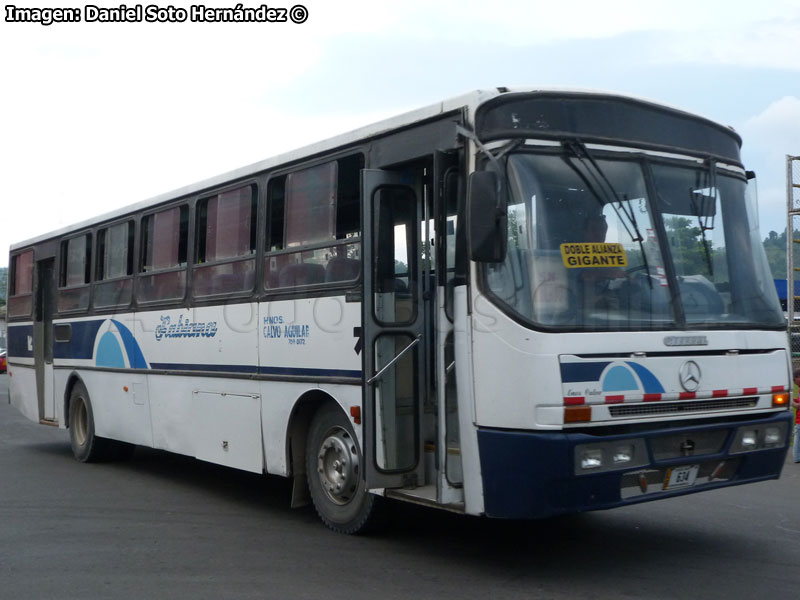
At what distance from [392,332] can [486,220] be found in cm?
142

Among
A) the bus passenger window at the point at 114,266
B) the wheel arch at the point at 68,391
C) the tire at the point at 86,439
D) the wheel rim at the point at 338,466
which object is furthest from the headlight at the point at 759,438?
the wheel arch at the point at 68,391

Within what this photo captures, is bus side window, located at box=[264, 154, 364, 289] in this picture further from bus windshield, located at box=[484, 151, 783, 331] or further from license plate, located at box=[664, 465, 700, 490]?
license plate, located at box=[664, 465, 700, 490]

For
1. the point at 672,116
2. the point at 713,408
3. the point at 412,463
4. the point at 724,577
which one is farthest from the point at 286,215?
the point at 724,577

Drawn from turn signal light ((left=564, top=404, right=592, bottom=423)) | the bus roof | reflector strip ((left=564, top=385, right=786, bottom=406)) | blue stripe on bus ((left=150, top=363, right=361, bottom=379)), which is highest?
the bus roof

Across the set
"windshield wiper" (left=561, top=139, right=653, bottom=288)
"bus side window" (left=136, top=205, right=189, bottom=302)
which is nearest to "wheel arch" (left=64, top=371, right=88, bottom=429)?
"bus side window" (left=136, top=205, right=189, bottom=302)

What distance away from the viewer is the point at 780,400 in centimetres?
705

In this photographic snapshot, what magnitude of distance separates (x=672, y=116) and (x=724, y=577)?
123 inches

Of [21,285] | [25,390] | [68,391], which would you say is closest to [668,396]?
[68,391]

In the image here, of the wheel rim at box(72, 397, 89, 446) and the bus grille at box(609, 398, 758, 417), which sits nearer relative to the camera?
the bus grille at box(609, 398, 758, 417)

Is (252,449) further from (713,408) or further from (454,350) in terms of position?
(713,408)

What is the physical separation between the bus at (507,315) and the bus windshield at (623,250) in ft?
0.05

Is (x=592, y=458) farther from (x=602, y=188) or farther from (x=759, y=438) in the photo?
(x=602, y=188)

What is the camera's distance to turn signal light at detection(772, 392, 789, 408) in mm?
7000

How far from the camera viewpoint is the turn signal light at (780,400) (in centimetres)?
700
